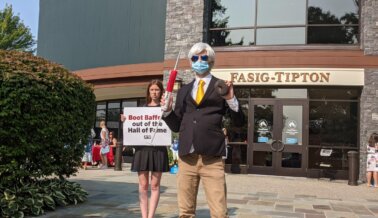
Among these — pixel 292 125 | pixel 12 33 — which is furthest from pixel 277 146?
pixel 12 33

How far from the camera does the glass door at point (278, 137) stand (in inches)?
551

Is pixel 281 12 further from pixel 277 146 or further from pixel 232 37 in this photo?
pixel 277 146

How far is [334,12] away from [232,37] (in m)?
3.39

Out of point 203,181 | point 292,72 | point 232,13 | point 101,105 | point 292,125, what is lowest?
point 203,181

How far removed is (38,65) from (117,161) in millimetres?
8556

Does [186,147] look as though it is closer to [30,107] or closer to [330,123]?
[30,107]

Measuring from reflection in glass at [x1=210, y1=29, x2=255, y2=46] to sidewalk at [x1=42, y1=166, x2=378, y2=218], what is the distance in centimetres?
540

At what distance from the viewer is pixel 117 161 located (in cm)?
1438

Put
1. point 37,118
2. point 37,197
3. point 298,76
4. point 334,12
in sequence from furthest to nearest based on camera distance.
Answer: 1. point 334,12
2. point 298,76
3. point 37,197
4. point 37,118

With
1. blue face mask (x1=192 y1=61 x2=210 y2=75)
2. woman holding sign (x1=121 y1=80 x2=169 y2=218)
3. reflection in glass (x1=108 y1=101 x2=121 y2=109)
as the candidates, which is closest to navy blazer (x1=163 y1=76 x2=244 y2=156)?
blue face mask (x1=192 y1=61 x2=210 y2=75)

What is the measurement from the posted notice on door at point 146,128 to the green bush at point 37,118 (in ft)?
3.96

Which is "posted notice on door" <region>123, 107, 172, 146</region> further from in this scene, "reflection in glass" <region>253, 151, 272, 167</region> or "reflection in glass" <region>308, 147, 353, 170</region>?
→ "reflection in glass" <region>308, 147, 353, 170</region>

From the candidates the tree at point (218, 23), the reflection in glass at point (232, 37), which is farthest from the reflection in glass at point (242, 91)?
the tree at point (218, 23)

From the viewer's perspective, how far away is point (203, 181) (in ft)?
12.6
